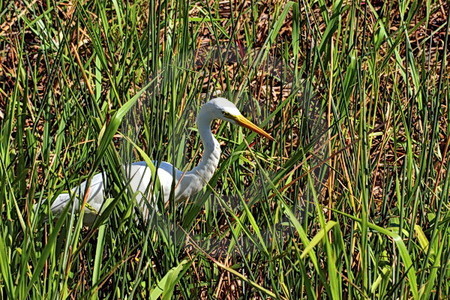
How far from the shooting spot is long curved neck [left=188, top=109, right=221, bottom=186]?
1.68 m

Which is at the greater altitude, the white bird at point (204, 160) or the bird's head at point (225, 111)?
the bird's head at point (225, 111)

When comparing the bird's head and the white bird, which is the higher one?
the bird's head

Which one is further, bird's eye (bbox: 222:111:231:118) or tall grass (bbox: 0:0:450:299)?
bird's eye (bbox: 222:111:231:118)

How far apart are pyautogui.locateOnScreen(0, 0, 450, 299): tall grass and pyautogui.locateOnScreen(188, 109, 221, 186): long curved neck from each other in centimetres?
4

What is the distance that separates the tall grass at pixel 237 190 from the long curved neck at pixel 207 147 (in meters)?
0.04

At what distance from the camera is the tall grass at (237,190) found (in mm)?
1118

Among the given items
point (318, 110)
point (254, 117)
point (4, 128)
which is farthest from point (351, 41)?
point (4, 128)

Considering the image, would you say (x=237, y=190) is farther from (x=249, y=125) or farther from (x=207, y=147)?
(x=207, y=147)

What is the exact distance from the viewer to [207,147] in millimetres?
1717

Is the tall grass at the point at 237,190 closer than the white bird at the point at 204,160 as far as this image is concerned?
Yes

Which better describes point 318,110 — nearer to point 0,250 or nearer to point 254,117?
point 254,117

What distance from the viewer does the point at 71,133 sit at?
1.61 meters

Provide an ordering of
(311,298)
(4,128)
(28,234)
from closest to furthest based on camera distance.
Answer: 1. (28,234)
2. (311,298)
3. (4,128)

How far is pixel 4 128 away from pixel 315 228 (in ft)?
2.00
